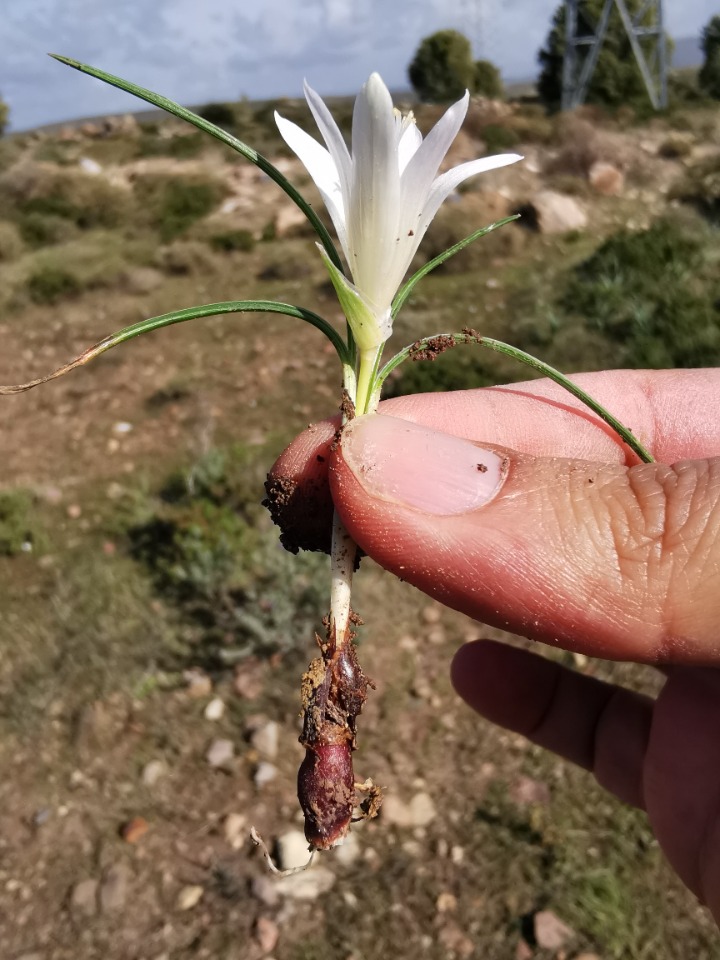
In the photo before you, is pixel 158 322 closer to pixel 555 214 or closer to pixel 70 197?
pixel 555 214

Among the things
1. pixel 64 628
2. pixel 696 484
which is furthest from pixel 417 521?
pixel 64 628

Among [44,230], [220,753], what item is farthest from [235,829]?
[44,230]

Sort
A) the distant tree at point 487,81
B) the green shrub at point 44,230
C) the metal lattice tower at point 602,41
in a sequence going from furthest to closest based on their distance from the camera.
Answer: the distant tree at point 487,81 < the metal lattice tower at point 602,41 < the green shrub at point 44,230

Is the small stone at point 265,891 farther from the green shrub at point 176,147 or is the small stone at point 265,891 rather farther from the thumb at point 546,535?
the green shrub at point 176,147

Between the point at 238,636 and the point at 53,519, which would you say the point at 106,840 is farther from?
the point at 53,519

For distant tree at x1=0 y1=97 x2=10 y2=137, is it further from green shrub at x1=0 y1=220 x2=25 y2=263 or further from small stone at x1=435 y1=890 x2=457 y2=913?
small stone at x1=435 y1=890 x2=457 y2=913

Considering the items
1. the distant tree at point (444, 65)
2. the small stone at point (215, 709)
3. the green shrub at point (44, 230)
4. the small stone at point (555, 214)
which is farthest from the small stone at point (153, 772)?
the distant tree at point (444, 65)

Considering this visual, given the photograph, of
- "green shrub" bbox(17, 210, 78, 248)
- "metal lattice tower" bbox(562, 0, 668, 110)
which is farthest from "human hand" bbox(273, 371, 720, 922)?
"metal lattice tower" bbox(562, 0, 668, 110)
